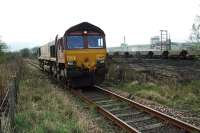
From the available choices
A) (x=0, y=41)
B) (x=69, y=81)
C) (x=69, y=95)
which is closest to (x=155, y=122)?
(x=69, y=95)

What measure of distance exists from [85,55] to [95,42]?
3.19 feet

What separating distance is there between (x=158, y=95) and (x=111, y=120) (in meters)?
3.98

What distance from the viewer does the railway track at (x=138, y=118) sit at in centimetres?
845

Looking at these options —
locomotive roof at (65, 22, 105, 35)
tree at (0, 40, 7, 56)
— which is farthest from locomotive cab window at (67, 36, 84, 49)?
tree at (0, 40, 7, 56)

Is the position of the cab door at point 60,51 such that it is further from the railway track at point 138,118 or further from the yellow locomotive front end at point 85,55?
the railway track at point 138,118

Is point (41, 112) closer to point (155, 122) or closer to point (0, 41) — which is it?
point (155, 122)

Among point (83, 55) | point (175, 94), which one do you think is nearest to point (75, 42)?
point (83, 55)

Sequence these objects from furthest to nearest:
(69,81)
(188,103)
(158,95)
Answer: (69,81) → (158,95) → (188,103)

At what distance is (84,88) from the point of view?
710 inches

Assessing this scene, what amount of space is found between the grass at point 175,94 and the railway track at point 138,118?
1.26 meters

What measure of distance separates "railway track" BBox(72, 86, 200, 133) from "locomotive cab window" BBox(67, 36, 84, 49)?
3856mm

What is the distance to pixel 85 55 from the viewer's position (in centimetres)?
1686

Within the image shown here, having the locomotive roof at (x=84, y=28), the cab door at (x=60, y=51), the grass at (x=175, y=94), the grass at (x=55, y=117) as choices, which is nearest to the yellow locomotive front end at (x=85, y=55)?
the locomotive roof at (x=84, y=28)

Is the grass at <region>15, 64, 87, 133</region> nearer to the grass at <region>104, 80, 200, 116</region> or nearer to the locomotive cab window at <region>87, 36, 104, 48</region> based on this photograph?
the grass at <region>104, 80, 200, 116</region>
